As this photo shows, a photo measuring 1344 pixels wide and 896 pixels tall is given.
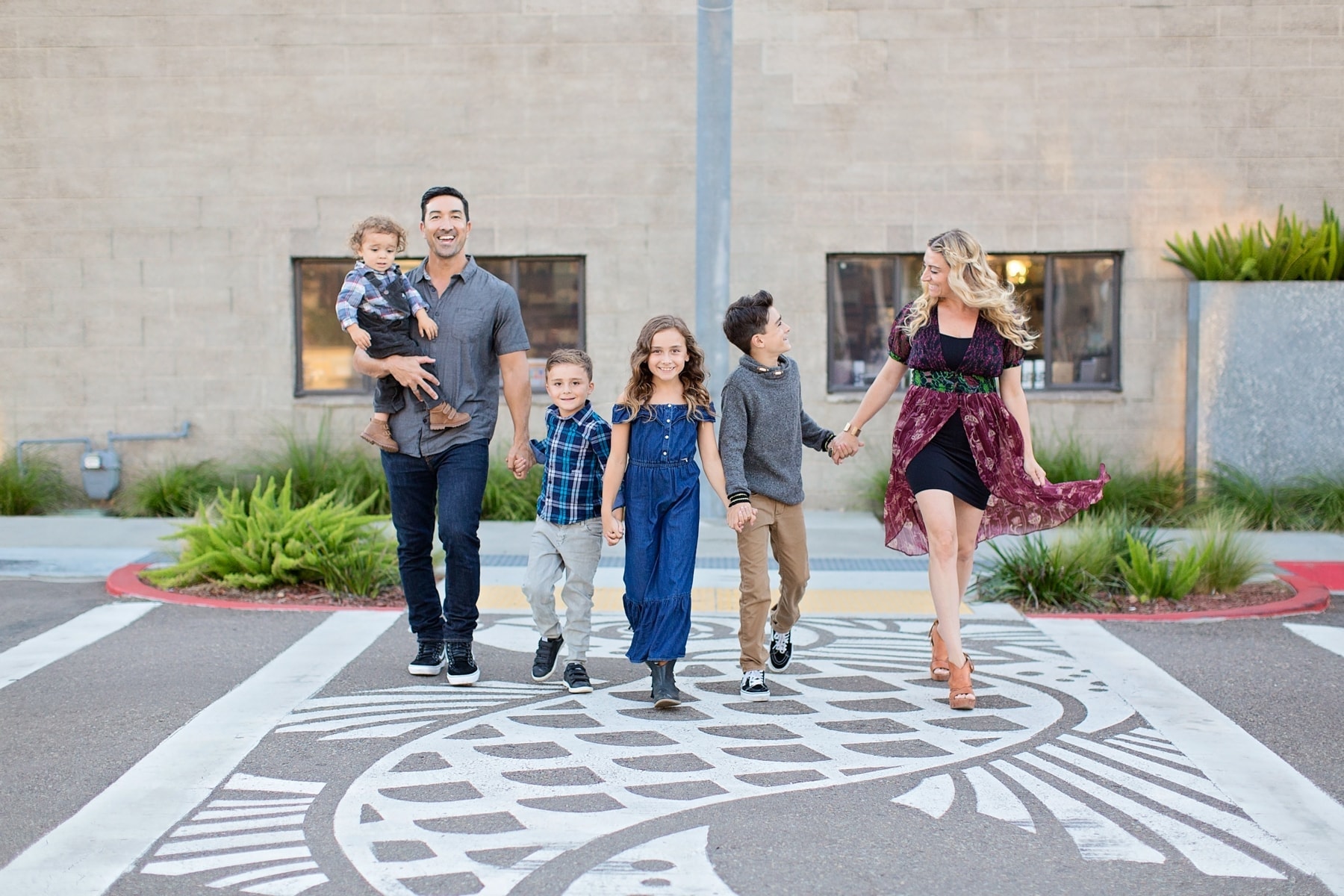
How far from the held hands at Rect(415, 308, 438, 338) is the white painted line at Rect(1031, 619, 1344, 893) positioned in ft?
11.2

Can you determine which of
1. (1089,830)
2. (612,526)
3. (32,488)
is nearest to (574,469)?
(612,526)

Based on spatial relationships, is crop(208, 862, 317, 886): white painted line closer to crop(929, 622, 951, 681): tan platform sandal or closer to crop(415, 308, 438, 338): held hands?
crop(415, 308, 438, 338): held hands

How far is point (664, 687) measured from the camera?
5887mm

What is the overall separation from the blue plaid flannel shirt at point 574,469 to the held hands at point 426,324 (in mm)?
656

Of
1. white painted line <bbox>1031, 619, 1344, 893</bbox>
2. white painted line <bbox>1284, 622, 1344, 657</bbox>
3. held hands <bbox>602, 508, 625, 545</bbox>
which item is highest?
held hands <bbox>602, 508, 625, 545</bbox>

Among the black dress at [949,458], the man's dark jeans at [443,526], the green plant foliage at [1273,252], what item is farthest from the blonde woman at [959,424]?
the green plant foliage at [1273,252]

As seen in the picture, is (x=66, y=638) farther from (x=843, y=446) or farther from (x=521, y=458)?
(x=843, y=446)

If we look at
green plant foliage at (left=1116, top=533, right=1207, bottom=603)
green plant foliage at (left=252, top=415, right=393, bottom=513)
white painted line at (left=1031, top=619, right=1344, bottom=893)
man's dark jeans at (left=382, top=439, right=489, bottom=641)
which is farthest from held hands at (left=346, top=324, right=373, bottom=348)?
green plant foliage at (left=252, top=415, right=393, bottom=513)

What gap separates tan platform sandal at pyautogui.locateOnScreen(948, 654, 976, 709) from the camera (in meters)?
5.88

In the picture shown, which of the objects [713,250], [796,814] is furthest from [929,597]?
[796,814]

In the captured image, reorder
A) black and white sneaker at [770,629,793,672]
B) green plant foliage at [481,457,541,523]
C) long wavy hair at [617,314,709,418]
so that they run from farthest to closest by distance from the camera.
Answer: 1. green plant foliage at [481,457,541,523]
2. black and white sneaker at [770,629,793,672]
3. long wavy hair at [617,314,709,418]

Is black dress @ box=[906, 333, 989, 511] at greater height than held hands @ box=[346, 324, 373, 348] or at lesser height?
lesser

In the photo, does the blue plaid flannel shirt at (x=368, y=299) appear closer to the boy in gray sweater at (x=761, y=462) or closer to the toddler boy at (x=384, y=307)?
the toddler boy at (x=384, y=307)

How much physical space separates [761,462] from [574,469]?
0.82 meters
